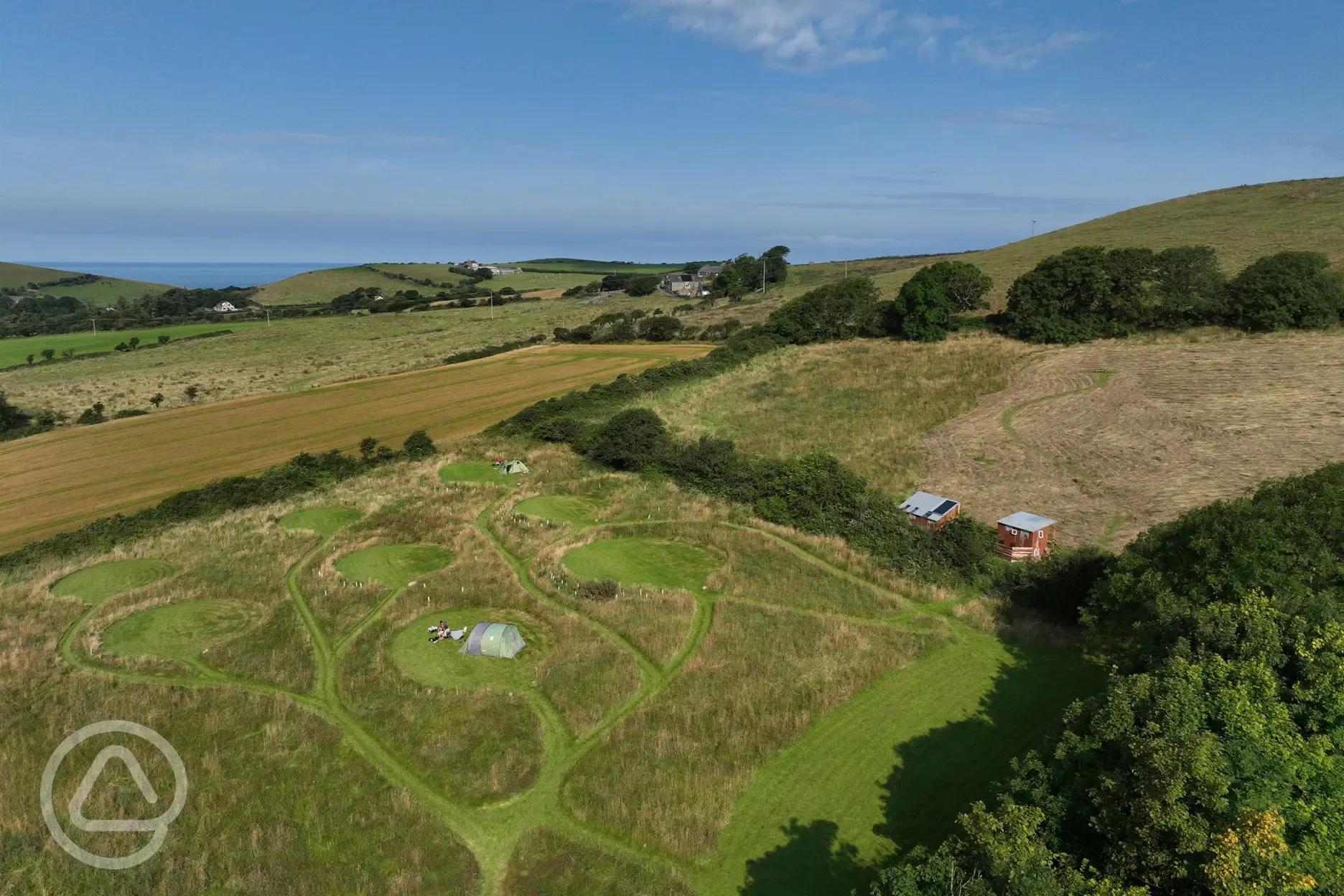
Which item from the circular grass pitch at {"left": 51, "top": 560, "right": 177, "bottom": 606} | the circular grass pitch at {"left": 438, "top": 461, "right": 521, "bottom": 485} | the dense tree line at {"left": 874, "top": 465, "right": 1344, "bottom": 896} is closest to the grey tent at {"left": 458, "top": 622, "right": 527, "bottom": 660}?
the dense tree line at {"left": 874, "top": 465, "right": 1344, "bottom": 896}

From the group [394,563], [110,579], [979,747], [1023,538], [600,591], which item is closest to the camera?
[979,747]

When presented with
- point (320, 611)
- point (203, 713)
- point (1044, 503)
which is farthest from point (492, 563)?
point (1044, 503)

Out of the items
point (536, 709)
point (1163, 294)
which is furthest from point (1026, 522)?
point (1163, 294)

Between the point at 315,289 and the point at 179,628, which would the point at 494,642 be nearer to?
the point at 179,628

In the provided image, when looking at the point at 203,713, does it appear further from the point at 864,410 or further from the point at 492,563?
the point at 864,410

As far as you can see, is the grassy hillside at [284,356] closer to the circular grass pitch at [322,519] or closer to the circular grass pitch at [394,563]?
the circular grass pitch at [322,519]

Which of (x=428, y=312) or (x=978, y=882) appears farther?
(x=428, y=312)
